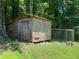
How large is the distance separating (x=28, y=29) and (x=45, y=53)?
4.13 metres

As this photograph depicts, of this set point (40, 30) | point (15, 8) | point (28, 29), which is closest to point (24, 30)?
point (28, 29)

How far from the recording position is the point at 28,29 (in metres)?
18.4

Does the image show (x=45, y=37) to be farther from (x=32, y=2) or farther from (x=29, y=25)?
(x=32, y=2)

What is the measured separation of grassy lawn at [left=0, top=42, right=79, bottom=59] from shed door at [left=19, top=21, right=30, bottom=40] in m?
2.90

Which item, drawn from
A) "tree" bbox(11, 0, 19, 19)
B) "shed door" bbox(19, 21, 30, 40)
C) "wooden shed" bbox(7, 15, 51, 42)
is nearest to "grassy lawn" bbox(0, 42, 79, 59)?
"wooden shed" bbox(7, 15, 51, 42)

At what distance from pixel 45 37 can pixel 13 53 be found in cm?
843

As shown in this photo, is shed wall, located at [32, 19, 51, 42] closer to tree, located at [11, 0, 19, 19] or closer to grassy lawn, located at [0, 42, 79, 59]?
grassy lawn, located at [0, 42, 79, 59]

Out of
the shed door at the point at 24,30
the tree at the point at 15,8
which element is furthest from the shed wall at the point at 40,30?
the tree at the point at 15,8

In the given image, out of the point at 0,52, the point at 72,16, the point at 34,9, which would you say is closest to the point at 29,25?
the point at 0,52

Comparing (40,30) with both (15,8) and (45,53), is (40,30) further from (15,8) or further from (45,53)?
(15,8)

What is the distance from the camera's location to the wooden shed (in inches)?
716

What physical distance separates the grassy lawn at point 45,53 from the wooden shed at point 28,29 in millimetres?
2476

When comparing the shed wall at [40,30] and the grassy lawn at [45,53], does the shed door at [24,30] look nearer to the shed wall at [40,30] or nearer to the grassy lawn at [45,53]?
the shed wall at [40,30]

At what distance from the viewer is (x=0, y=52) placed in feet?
41.0
